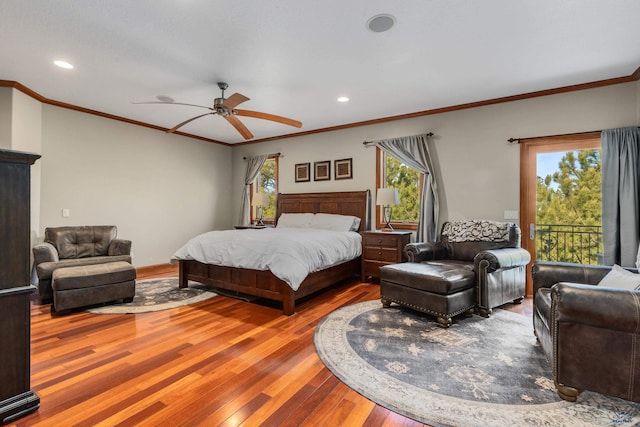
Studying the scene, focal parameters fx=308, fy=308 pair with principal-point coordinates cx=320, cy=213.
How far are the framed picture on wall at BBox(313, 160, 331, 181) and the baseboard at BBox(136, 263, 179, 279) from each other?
305 cm

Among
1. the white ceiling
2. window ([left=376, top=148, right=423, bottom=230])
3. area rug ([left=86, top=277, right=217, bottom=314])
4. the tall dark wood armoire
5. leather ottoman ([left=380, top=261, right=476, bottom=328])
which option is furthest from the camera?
window ([left=376, top=148, right=423, bottom=230])

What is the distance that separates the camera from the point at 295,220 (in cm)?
566

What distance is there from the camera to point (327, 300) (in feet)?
12.6

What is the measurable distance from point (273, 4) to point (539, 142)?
3.69 meters

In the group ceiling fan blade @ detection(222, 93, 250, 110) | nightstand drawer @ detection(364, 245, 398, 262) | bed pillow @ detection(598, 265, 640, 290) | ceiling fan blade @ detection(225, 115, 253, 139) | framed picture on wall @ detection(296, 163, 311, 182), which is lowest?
nightstand drawer @ detection(364, 245, 398, 262)

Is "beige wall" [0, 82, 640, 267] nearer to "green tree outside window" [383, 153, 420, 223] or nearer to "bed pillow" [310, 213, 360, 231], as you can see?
"green tree outside window" [383, 153, 420, 223]

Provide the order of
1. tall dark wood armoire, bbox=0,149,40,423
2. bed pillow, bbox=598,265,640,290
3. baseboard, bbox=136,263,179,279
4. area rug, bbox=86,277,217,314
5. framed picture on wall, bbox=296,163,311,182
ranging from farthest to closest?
framed picture on wall, bbox=296,163,311,182, baseboard, bbox=136,263,179,279, area rug, bbox=86,277,217,314, bed pillow, bbox=598,265,640,290, tall dark wood armoire, bbox=0,149,40,423

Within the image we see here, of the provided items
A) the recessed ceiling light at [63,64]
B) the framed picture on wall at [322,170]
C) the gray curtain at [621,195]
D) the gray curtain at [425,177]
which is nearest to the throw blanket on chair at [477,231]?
the gray curtain at [425,177]

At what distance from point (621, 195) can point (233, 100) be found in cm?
439

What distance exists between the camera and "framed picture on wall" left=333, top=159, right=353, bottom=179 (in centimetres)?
557

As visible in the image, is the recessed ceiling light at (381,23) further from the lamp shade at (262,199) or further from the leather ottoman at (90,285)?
the lamp shade at (262,199)

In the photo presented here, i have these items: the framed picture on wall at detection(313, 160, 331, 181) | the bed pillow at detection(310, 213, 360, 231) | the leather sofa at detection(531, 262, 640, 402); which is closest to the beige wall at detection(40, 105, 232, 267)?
the framed picture on wall at detection(313, 160, 331, 181)

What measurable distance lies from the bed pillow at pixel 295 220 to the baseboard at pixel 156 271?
2044 mm

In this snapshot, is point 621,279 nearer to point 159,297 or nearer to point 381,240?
point 381,240
